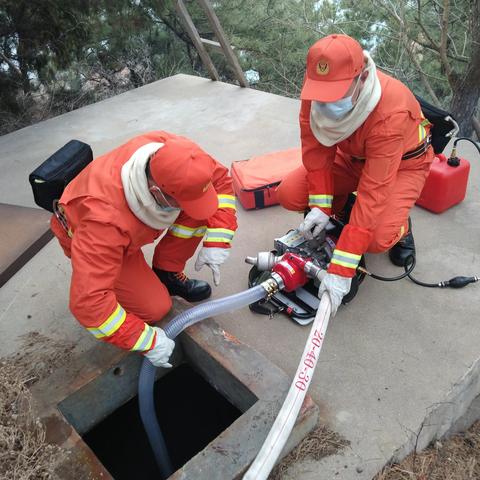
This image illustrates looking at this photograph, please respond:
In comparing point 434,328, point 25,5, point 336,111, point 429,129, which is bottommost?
point 434,328

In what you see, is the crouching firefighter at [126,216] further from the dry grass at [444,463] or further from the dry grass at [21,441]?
the dry grass at [444,463]

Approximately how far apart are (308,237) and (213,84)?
3750 millimetres

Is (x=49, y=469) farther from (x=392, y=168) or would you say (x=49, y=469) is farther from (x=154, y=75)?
(x=154, y=75)

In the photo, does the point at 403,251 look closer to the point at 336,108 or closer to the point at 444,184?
the point at 444,184

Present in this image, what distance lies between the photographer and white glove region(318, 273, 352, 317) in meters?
1.95

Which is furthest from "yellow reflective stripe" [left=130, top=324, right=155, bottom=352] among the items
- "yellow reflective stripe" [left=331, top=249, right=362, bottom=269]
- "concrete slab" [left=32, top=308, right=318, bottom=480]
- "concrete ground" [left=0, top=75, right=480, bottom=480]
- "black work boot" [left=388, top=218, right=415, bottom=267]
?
"black work boot" [left=388, top=218, right=415, bottom=267]

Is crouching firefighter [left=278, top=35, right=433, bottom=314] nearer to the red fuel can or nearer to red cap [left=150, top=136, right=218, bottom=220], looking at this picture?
the red fuel can

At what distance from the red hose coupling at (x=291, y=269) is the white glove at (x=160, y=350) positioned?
63 centimetres

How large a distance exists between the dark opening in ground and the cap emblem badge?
1.59 metres

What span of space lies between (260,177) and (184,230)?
1103mm

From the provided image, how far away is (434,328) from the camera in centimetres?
218

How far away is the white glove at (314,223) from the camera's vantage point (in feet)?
7.41

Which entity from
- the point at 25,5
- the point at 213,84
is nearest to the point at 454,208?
the point at 213,84

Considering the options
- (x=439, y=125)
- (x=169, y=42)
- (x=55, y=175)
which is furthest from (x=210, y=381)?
(x=169, y=42)
